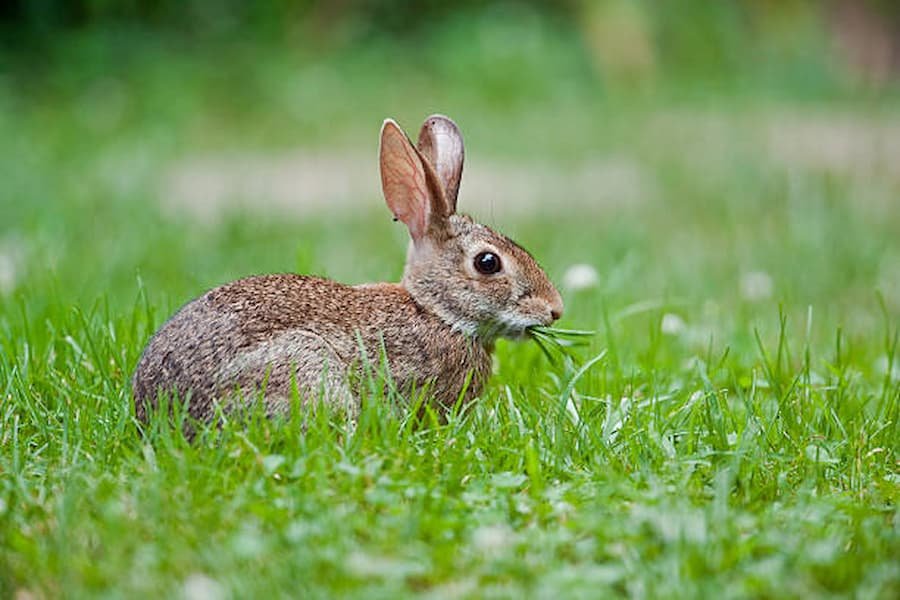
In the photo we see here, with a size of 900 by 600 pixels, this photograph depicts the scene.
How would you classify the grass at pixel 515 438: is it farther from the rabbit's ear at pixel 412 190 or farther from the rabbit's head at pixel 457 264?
the rabbit's ear at pixel 412 190

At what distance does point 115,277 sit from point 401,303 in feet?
8.32

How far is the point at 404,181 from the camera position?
15.4 ft

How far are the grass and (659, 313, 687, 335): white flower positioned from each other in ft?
0.07

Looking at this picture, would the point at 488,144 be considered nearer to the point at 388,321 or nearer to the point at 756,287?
the point at 756,287

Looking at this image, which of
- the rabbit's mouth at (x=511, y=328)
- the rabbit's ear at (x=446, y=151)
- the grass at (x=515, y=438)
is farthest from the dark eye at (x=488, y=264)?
the grass at (x=515, y=438)

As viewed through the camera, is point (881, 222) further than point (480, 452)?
Yes

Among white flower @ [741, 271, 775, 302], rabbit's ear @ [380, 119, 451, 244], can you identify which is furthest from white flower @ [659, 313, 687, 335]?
rabbit's ear @ [380, 119, 451, 244]

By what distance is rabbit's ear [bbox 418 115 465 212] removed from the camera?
196 inches

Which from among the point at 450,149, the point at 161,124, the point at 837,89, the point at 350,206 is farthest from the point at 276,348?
the point at 837,89

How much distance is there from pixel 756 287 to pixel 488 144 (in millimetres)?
4649

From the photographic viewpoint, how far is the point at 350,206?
9.12m

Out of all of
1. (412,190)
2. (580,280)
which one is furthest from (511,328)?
(580,280)

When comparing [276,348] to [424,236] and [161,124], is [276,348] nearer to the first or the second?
[424,236]

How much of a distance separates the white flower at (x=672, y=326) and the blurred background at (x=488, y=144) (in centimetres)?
9
